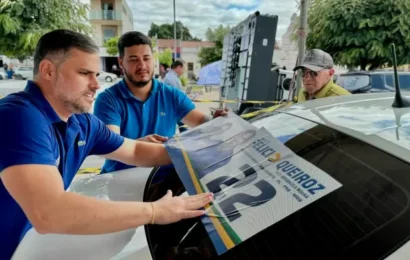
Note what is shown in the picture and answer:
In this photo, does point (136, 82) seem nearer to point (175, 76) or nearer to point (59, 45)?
point (59, 45)

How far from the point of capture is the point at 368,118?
157 centimetres

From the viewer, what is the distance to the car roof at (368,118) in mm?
1227

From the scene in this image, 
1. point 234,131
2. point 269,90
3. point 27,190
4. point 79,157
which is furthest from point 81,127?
point 269,90

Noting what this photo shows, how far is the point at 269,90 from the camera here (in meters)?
7.62

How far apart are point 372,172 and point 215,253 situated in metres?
0.59

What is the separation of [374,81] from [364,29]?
325cm

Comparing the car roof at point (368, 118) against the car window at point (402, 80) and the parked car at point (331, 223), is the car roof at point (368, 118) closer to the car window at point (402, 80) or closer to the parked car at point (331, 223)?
the parked car at point (331, 223)

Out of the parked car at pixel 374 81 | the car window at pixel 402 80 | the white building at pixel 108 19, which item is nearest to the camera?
the car window at pixel 402 80

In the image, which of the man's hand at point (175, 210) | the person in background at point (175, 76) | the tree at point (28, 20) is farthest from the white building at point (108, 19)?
the man's hand at point (175, 210)

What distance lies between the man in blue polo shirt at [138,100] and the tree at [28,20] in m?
3.70

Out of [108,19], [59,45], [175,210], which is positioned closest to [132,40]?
[59,45]

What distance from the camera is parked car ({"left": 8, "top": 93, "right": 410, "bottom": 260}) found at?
0.99 metres

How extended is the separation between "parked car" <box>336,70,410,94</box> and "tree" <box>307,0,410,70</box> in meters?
2.67

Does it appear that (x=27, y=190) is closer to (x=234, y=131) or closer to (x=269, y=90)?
(x=234, y=131)
